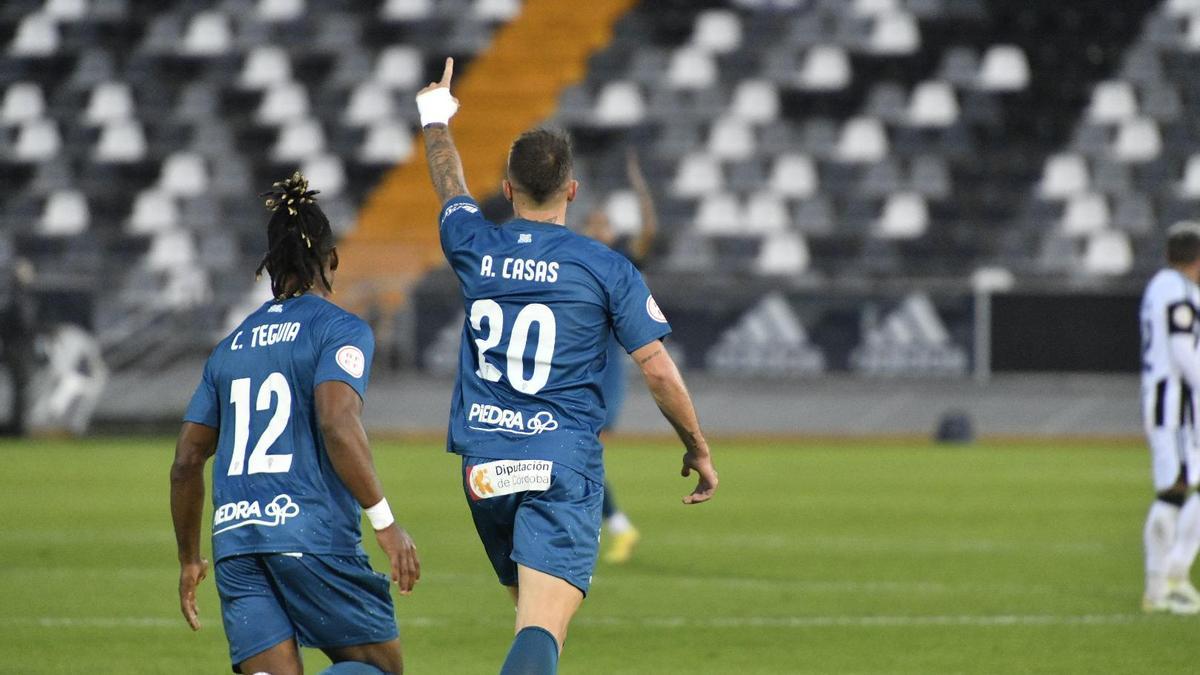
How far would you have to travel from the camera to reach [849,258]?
85.9 ft

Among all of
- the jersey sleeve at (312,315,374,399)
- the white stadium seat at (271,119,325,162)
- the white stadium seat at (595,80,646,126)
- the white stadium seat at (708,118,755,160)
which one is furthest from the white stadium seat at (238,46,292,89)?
the jersey sleeve at (312,315,374,399)

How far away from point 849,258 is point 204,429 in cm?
2147

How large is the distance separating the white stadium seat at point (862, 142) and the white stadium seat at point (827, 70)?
73cm

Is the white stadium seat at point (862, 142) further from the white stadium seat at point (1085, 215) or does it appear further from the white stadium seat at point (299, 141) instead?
the white stadium seat at point (299, 141)

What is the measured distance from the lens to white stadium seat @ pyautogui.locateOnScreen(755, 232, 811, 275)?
26.2m

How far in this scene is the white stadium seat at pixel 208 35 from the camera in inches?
1179

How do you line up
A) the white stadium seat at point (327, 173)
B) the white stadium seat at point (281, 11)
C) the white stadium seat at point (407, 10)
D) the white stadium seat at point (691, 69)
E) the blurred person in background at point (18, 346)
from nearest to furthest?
the blurred person in background at point (18, 346)
the white stadium seat at point (691, 69)
the white stadium seat at point (327, 173)
the white stadium seat at point (407, 10)
the white stadium seat at point (281, 11)

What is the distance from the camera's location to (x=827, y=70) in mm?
27844

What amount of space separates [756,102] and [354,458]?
2341 cm

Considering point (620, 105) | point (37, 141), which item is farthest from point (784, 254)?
point (37, 141)

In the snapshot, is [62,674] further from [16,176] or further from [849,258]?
[16,176]

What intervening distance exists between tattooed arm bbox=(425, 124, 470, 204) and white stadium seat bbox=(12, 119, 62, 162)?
24.5 meters

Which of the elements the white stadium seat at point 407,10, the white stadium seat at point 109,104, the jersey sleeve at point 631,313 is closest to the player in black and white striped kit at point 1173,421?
the jersey sleeve at point 631,313

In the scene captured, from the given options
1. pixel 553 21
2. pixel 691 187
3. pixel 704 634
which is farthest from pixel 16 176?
pixel 704 634
